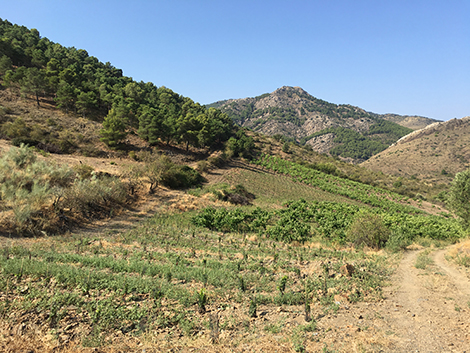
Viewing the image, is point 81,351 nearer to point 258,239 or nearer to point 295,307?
point 295,307

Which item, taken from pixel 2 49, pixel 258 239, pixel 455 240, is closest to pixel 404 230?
pixel 455 240

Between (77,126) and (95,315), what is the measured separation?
171 feet

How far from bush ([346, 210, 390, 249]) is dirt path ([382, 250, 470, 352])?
7059mm

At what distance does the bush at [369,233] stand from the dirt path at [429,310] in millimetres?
7059

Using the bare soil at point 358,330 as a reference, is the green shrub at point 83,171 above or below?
above

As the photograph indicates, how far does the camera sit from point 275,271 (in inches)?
491

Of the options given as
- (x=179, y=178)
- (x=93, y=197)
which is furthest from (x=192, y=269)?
(x=179, y=178)

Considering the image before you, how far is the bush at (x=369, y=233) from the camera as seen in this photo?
20.0 m

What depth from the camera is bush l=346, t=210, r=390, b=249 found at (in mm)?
19953

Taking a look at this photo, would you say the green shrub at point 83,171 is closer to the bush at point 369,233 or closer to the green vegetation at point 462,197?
the bush at point 369,233

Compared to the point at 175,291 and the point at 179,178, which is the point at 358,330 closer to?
the point at 175,291

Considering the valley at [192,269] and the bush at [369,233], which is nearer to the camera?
the valley at [192,269]

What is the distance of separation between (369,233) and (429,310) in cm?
1267

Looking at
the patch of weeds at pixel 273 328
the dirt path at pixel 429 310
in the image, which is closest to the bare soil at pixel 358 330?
the dirt path at pixel 429 310
